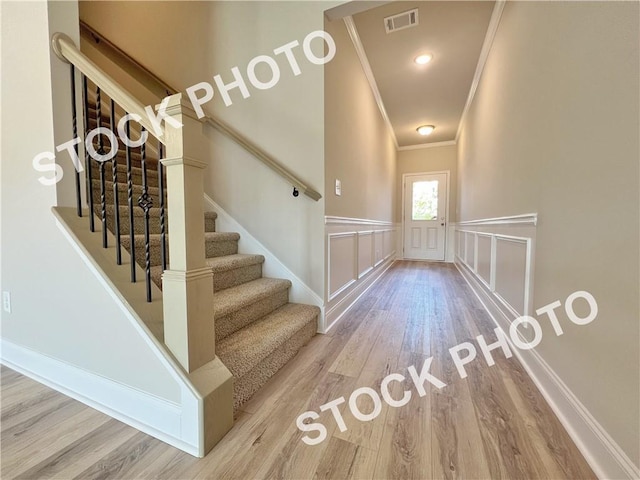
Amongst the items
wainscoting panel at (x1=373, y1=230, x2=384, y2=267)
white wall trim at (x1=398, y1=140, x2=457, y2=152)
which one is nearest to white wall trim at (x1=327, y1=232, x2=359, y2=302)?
wainscoting panel at (x1=373, y1=230, x2=384, y2=267)

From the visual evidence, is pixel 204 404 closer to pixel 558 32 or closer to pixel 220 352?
pixel 220 352

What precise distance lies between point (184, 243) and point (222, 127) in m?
1.42

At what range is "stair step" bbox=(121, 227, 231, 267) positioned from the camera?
1.38 m

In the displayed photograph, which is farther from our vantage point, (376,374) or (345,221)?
(345,221)

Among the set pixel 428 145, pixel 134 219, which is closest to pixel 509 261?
pixel 134 219

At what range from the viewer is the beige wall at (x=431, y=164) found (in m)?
5.64

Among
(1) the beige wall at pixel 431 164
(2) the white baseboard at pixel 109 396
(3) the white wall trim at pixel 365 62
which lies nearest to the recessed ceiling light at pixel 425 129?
(3) the white wall trim at pixel 365 62

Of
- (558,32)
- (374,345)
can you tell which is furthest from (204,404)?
(558,32)

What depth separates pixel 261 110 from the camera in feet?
6.93

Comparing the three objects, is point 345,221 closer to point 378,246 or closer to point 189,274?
point 189,274

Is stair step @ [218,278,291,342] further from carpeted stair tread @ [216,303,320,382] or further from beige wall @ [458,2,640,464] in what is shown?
beige wall @ [458,2,640,464]

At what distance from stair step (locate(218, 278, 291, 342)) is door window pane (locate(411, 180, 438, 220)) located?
4.74 meters

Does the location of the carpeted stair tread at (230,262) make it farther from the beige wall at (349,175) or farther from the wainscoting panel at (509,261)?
the wainscoting panel at (509,261)

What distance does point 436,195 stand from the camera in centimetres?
584
